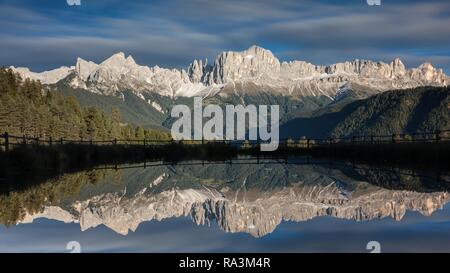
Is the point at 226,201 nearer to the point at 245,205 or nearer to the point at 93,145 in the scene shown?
the point at 245,205

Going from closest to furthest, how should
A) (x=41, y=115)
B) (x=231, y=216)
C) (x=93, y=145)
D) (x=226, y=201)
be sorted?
(x=231, y=216)
(x=226, y=201)
(x=93, y=145)
(x=41, y=115)

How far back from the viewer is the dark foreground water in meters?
10.5

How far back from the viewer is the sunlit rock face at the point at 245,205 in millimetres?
13758

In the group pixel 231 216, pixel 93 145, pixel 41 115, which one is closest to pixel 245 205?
pixel 231 216

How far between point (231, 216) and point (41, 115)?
7708 cm

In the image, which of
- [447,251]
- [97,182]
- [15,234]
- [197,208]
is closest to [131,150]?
[97,182]

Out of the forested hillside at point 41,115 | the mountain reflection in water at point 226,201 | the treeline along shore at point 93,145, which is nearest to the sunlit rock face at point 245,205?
the mountain reflection in water at point 226,201

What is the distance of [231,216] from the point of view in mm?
14633

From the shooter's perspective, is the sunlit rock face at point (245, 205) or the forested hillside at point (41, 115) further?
the forested hillside at point (41, 115)

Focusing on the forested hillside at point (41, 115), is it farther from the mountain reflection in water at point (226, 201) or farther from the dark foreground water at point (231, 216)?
the dark foreground water at point (231, 216)

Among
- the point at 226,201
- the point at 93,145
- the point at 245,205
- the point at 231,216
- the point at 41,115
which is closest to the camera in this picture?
the point at 231,216

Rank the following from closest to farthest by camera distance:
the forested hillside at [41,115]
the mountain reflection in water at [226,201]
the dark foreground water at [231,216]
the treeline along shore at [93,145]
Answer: the dark foreground water at [231,216] → the mountain reflection in water at [226,201] → the treeline along shore at [93,145] → the forested hillside at [41,115]

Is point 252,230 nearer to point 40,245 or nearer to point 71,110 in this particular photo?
point 40,245

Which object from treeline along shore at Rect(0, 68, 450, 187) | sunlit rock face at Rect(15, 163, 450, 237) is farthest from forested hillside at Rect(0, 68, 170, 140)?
sunlit rock face at Rect(15, 163, 450, 237)
